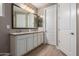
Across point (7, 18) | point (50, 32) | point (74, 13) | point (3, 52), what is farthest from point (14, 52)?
point (50, 32)

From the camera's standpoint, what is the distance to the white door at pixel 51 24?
4875 mm

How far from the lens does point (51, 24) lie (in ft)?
16.5

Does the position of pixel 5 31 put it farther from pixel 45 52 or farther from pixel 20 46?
pixel 45 52

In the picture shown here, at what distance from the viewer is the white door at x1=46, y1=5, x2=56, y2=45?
4875mm

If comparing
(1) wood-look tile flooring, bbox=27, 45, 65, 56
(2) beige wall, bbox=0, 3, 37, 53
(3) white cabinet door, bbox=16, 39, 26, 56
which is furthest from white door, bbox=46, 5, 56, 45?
(2) beige wall, bbox=0, 3, 37, 53

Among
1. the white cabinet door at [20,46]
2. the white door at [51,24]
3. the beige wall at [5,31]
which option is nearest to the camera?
the beige wall at [5,31]

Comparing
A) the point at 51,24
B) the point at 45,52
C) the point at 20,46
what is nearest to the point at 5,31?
the point at 20,46

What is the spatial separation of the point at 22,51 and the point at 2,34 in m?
Answer: 0.75

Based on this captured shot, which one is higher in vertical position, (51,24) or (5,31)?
(51,24)

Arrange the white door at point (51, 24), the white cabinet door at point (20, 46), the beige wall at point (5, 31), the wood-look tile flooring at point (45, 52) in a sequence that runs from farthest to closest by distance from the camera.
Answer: the white door at point (51, 24)
the wood-look tile flooring at point (45, 52)
the white cabinet door at point (20, 46)
the beige wall at point (5, 31)

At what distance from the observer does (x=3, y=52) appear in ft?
7.84

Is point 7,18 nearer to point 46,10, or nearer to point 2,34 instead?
point 2,34

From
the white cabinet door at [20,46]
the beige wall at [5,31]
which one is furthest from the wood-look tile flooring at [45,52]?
the beige wall at [5,31]

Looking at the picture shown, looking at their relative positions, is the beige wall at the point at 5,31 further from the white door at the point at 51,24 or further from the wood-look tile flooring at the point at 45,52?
the white door at the point at 51,24
